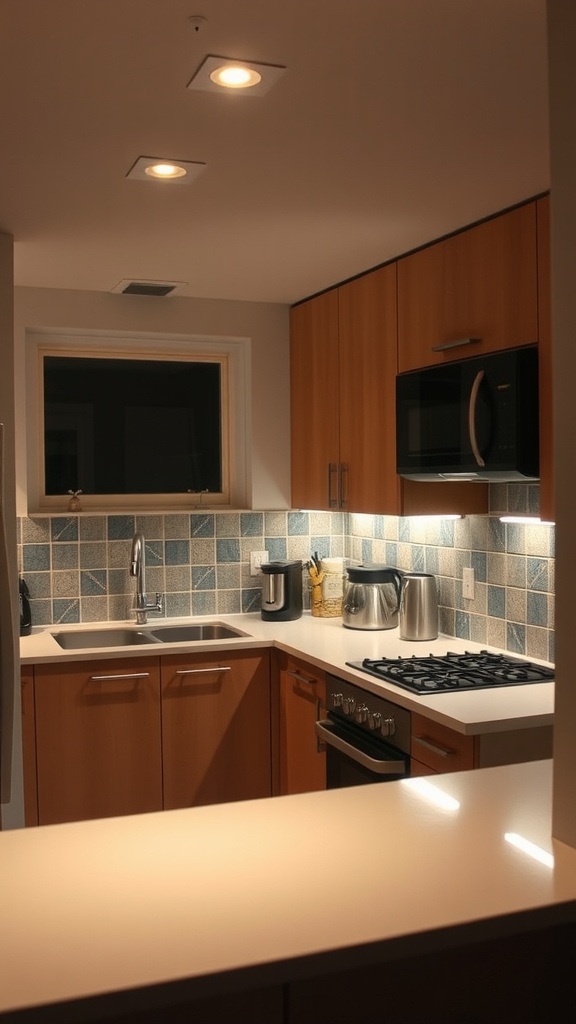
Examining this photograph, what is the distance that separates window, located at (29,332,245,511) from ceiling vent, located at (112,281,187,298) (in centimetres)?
31

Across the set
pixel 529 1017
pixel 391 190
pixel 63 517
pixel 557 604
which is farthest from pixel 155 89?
pixel 63 517

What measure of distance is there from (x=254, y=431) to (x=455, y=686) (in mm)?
1826

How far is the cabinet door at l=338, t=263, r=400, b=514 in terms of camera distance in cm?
342

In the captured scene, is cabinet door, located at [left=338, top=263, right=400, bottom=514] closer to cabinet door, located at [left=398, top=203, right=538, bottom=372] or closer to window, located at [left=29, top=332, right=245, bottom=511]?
cabinet door, located at [left=398, top=203, right=538, bottom=372]

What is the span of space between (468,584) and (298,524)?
109cm

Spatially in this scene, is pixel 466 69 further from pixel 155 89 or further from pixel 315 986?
pixel 315 986

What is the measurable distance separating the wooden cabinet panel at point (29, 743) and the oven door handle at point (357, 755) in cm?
103

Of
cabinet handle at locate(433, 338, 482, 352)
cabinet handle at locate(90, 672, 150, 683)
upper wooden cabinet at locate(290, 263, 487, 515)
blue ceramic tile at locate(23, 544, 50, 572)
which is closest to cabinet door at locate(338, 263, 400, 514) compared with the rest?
upper wooden cabinet at locate(290, 263, 487, 515)

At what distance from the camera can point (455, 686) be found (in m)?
2.81

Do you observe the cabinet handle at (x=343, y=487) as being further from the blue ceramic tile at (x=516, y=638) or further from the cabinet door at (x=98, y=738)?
the cabinet door at (x=98, y=738)

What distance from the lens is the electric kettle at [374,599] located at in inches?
148

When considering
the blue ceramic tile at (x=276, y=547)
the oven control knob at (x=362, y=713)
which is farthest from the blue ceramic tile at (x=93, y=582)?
the oven control knob at (x=362, y=713)

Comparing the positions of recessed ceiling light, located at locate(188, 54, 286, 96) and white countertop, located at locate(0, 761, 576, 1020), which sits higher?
recessed ceiling light, located at locate(188, 54, 286, 96)

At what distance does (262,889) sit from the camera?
1.28m
